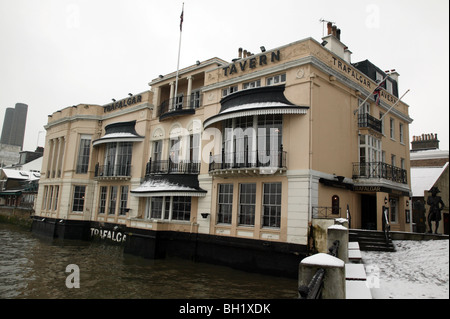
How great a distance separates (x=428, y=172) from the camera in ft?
88.9

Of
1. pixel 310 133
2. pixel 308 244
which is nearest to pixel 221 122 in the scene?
pixel 310 133

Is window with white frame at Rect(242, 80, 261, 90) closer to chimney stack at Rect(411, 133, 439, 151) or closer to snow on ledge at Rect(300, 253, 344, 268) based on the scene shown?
snow on ledge at Rect(300, 253, 344, 268)

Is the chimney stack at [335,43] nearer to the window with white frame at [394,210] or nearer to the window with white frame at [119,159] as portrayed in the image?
the window with white frame at [394,210]

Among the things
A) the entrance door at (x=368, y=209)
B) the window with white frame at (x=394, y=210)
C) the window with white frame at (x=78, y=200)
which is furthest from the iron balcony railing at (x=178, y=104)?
the window with white frame at (x=394, y=210)

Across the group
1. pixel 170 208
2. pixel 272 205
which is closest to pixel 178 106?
pixel 170 208

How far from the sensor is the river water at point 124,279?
39.7 feet

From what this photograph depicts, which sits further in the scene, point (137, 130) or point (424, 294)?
point (137, 130)

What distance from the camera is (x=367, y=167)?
18312 millimetres

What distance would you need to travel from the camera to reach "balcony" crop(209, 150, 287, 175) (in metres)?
15.5

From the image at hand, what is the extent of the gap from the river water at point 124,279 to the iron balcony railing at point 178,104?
409 inches

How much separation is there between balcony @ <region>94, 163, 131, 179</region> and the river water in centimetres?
667
